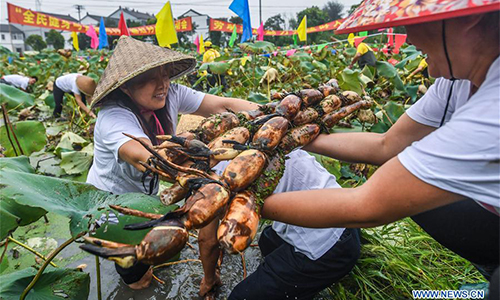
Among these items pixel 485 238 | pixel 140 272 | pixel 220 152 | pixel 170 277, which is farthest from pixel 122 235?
pixel 485 238

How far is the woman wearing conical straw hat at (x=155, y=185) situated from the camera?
132 centimetres

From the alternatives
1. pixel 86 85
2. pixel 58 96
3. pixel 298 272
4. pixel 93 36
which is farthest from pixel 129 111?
pixel 93 36

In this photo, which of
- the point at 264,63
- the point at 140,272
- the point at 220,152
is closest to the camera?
the point at 220,152

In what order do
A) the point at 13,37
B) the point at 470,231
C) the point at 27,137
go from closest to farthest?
the point at 470,231, the point at 27,137, the point at 13,37

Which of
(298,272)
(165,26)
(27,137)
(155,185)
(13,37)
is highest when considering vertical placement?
(13,37)

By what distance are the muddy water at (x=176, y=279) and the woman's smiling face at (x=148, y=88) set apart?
93cm

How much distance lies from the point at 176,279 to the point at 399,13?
163 centimetres

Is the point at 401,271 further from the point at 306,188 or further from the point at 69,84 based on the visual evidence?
the point at 69,84

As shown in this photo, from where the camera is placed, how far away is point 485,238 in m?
1.12

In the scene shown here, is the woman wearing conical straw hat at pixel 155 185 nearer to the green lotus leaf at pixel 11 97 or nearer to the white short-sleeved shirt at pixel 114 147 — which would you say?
the white short-sleeved shirt at pixel 114 147

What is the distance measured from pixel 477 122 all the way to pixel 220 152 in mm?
675

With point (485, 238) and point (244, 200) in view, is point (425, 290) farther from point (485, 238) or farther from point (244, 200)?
point (244, 200)

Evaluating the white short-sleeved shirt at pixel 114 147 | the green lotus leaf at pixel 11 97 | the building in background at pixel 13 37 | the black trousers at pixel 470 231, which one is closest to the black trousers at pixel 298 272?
the black trousers at pixel 470 231

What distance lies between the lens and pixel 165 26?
3.21 meters
